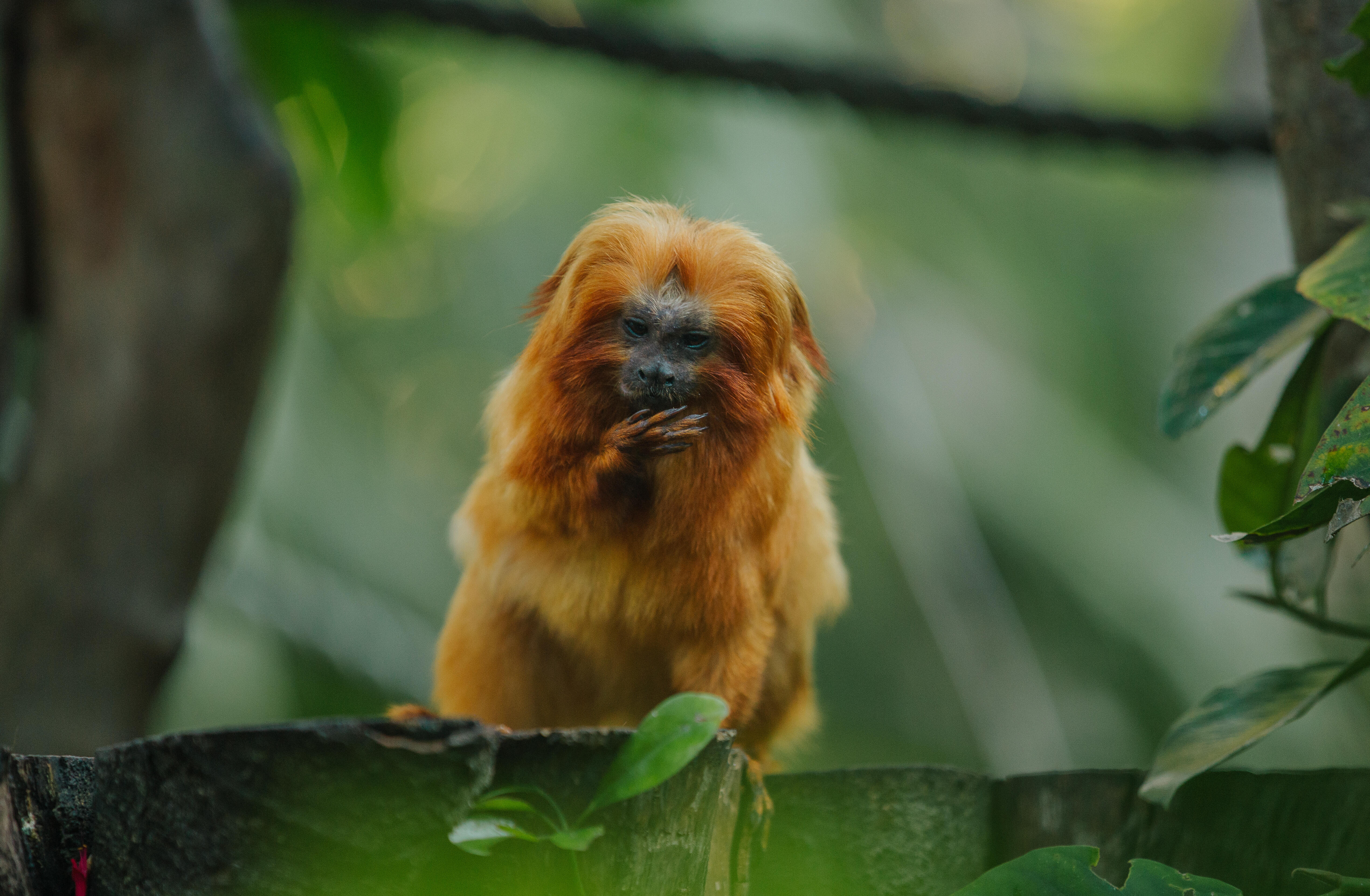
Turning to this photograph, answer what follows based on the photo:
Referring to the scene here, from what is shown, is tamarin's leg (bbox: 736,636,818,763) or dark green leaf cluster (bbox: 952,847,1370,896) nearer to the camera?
dark green leaf cluster (bbox: 952,847,1370,896)

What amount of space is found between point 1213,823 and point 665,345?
89cm

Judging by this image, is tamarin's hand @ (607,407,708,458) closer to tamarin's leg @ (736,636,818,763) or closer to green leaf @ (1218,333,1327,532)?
tamarin's leg @ (736,636,818,763)

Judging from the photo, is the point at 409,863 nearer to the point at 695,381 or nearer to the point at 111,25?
the point at 695,381

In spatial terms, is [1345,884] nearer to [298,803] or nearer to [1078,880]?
[1078,880]

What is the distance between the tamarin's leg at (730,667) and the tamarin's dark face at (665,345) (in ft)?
1.22

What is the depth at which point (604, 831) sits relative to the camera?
3.58ft

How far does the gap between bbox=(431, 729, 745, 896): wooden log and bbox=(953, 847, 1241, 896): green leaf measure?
0.85ft

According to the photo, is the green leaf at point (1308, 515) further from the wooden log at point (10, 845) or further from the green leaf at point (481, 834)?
the wooden log at point (10, 845)

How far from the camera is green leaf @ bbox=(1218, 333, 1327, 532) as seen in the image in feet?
4.89

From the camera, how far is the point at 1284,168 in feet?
5.90

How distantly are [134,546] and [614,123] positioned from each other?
17.9ft

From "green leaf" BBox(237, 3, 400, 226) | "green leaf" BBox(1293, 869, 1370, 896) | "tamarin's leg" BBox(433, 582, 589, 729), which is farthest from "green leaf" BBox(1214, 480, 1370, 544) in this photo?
"green leaf" BBox(237, 3, 400, 226)

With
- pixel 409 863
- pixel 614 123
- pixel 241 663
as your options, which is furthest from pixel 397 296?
pixel 409 863

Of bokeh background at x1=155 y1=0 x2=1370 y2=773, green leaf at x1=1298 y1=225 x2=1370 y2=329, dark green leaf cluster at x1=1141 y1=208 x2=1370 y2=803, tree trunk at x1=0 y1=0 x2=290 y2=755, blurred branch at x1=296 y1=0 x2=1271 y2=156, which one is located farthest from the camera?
bokeh background at x1=155 y1=0 x2=1370 y2=773
